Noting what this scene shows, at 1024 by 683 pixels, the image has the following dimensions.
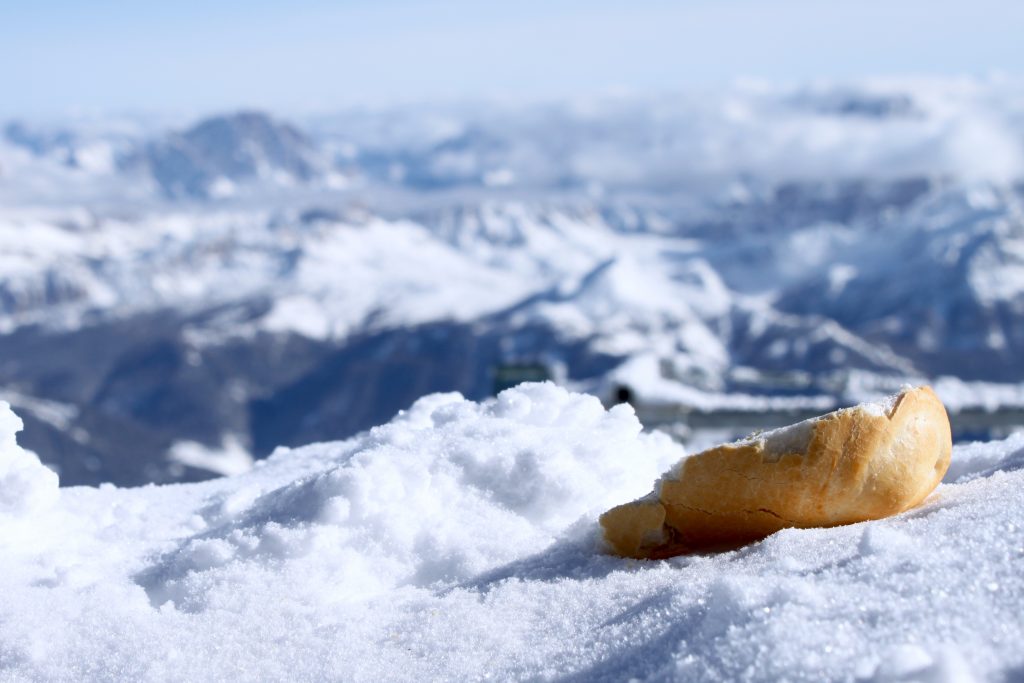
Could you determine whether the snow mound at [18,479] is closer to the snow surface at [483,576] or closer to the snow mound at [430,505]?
the snow surface at [483,576]

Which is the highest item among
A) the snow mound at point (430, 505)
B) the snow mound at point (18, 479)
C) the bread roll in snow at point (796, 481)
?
the bread roll in snow at point (796, 481)

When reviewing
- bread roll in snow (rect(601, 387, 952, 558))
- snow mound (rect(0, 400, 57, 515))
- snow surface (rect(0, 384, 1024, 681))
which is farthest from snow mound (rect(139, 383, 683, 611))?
snow mound (rect(0, 400, 57, 515))

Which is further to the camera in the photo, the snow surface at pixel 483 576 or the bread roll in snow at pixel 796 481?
the bread roll in snow at pixel 796 481

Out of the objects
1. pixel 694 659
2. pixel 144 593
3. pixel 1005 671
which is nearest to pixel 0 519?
pixel 144 593

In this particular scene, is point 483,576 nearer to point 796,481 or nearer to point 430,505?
point 430,505

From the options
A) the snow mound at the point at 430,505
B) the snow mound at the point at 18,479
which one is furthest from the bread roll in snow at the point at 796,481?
the snow mound at the point at 18,479

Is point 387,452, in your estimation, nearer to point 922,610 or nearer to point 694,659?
point 694,659

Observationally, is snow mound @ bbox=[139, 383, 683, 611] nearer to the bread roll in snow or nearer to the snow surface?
the snow surface
